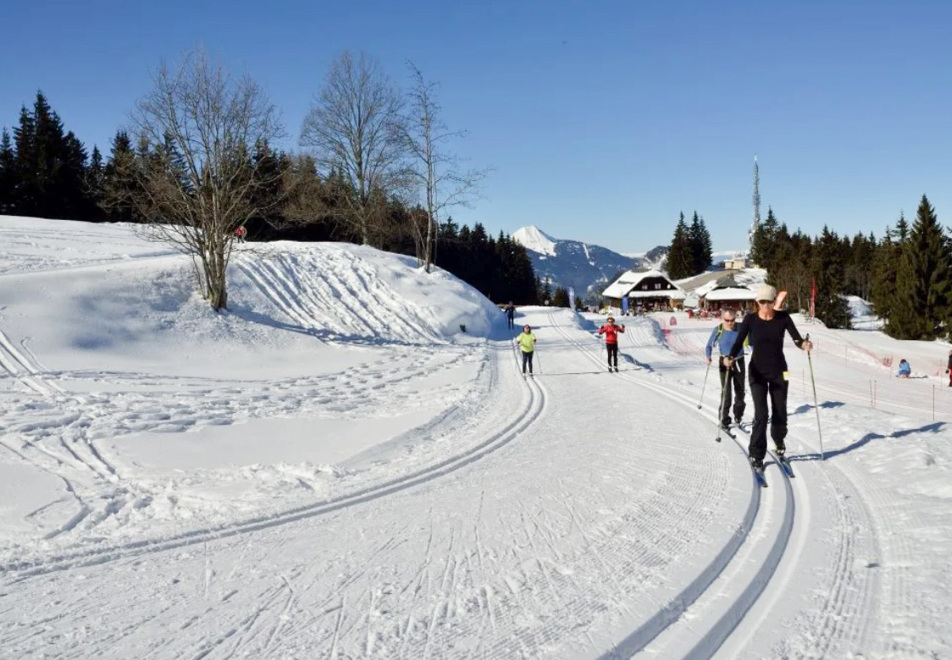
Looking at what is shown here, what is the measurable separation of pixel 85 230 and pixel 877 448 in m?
35.3

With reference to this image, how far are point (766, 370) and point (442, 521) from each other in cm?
385

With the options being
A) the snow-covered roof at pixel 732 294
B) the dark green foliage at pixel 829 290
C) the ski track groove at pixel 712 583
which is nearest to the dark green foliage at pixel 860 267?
the dark green foliage at pixel 829 290

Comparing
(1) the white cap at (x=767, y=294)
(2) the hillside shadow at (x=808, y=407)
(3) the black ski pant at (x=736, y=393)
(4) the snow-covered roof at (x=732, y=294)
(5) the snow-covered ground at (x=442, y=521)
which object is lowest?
(5) the snow-covered ground at (x=442, y=521)

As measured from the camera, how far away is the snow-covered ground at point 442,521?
330 centimetres

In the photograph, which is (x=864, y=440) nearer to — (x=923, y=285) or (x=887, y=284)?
(x=923, y=285)

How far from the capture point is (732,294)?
7075cm

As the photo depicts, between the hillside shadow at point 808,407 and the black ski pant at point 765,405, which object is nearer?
the black ski pant at point 765,405

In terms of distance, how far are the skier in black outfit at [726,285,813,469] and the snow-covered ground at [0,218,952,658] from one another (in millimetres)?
419

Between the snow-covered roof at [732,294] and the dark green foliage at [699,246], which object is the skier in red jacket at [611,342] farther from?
the dark green foliage at [699,246]

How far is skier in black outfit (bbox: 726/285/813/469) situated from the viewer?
6.37 m

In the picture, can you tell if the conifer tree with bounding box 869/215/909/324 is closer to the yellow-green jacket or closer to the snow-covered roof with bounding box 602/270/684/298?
the snow-covered roof with bounding box 602/270/684/298

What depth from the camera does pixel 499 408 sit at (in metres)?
11.3

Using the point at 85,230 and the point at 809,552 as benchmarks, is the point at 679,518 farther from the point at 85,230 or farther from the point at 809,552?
the point at 85,230

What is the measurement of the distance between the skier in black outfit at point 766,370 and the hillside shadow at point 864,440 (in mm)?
470
